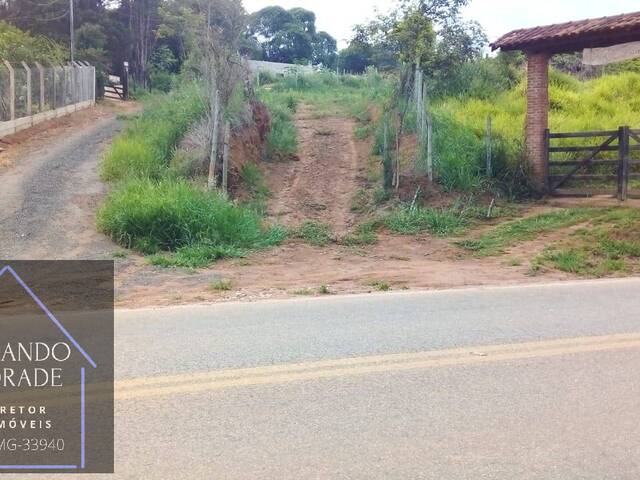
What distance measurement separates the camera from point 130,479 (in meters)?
3.53

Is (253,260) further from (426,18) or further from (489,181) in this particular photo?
(426,18)

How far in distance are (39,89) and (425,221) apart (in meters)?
15.1

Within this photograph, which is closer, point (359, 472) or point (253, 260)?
point (359, 472)

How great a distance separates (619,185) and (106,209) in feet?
35.2

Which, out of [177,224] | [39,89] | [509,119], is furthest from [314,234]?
[39,89]

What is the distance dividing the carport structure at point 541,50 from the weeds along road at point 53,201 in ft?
32.4

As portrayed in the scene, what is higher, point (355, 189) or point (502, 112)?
point (502, 112)

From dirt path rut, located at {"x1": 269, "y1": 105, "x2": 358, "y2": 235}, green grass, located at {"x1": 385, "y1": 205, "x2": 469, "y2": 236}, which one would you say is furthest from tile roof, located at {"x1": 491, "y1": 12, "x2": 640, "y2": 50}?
dirt path rut, located at {"x1": 269, "y1": 105, "x2": 358, "y2": 235}

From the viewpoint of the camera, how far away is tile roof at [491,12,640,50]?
13.9 meters

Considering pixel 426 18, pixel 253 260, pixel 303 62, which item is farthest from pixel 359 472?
pixel 303 62

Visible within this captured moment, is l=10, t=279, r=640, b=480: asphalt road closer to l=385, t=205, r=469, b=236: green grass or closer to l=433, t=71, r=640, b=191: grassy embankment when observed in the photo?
l=385, t=205, r=469, b=236: green grass

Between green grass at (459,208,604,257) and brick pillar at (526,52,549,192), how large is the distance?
1700 mm

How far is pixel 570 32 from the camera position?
1448cm

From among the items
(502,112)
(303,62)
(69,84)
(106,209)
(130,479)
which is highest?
(303,62)
